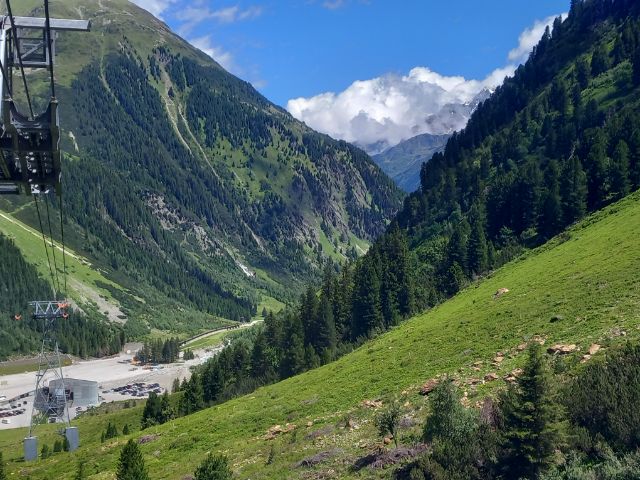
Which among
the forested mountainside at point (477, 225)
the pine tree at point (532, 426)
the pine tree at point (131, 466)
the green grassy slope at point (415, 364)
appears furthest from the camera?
the forested mountainside at point (477, 225)

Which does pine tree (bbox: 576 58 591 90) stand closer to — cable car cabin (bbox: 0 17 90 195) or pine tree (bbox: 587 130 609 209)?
pine tree (bbox: 587 130 609 209)

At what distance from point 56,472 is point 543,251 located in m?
70.9

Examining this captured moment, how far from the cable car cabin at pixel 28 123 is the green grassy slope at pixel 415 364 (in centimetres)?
2490

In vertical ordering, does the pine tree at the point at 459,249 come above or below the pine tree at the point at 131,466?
above

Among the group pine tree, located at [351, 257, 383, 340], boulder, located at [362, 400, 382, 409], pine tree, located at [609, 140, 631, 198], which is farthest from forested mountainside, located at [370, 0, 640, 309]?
boulder, located at [362, 400, 382, 409]

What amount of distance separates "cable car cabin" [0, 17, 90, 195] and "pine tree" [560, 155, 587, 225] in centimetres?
9622

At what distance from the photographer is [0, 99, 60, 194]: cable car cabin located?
34.9 feet

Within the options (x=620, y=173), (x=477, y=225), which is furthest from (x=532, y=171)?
(x=620, y=173)

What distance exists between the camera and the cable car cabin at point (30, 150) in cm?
1062

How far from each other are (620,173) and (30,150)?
326 feet

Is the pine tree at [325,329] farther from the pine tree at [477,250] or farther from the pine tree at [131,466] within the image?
the pine tree at [131,466]

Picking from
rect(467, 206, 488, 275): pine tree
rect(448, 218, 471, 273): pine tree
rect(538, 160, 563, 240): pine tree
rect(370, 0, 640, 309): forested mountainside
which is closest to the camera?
rect(538, 160, 563, 240): pine tree

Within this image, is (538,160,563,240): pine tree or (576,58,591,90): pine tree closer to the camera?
(538,160,563,240): pine tree

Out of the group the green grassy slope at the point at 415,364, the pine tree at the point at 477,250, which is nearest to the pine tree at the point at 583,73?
the pine tree at the point at 477,250
